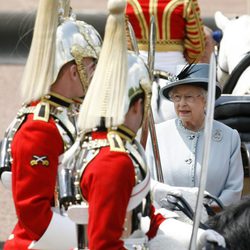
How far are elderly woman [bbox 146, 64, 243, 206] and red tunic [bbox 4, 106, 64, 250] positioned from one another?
1245mm

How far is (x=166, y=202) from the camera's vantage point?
5.73 m

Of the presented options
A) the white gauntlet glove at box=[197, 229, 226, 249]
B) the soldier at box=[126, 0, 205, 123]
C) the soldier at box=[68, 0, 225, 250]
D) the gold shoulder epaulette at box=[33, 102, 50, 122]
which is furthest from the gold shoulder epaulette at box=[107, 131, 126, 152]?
the soldier at box=[126, 0, 205, 123]

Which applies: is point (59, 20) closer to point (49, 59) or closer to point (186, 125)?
point (49, 59)

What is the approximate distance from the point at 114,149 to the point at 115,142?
1.3 inches

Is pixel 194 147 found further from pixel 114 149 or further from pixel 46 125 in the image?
pixel 114 149

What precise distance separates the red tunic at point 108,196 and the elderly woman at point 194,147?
1740mm

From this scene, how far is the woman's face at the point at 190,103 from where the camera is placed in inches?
263

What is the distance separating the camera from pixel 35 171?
530cm

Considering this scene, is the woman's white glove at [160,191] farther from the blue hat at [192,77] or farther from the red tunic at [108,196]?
the red tunic at [108,196]

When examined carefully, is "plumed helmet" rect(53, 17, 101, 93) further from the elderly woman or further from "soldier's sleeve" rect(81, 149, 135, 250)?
the elderly woman

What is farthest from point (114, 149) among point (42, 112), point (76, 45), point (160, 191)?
point (160, 191)

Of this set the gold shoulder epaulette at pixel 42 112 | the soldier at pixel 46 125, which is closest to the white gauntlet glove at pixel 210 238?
the soldier at pixel 46 125

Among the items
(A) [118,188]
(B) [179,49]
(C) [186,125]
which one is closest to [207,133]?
(A) [118,188]

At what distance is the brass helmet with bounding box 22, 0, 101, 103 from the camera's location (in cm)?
541
